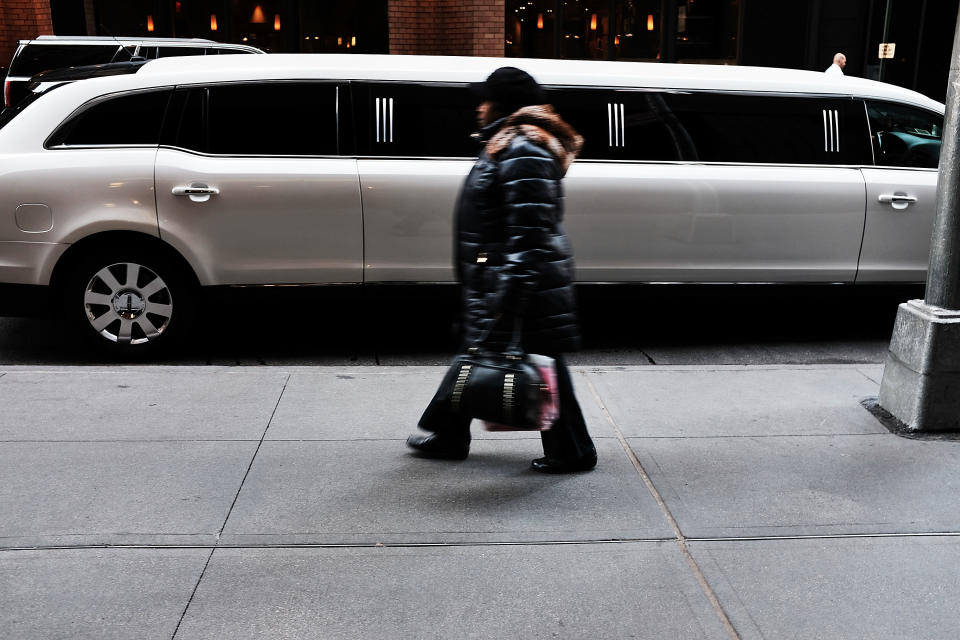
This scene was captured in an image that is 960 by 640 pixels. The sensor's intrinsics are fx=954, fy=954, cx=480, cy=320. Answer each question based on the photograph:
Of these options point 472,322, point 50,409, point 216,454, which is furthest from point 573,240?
point 50,409

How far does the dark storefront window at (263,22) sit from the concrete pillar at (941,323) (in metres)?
13.6

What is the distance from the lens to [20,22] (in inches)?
638

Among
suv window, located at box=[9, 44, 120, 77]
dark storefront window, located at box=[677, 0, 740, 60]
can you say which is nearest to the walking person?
suv window, located at box=[9, 44, 120, 77]

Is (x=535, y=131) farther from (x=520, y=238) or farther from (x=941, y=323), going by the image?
(x=941, y=323)

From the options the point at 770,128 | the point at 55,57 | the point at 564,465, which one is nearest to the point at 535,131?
the point at 564,465

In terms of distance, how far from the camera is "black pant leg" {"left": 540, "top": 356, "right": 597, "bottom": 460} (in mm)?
4155

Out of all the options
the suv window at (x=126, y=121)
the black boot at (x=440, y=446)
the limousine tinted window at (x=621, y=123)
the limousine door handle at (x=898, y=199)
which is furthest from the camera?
the limousine door handle at (x=898, y=199)

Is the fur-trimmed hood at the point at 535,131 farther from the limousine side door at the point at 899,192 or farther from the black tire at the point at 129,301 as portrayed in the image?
the limousine side door at the point at 899,192

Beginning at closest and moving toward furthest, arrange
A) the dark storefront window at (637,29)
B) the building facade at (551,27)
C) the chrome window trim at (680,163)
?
the chrome window trim at (680,163) → the building facade at (551,27) → the dark storefront window at (637,29)

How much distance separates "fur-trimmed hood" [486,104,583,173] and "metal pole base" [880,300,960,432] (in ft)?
7.05

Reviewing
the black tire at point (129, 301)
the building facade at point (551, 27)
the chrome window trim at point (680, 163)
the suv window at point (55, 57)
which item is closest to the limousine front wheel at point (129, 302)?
the black tire at point (129, 301)

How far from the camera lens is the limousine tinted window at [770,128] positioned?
618 cm

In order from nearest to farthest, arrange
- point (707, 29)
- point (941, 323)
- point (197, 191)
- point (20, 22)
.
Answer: point (941, 323), point (197, 191), point (20, 22), point (707, 29)

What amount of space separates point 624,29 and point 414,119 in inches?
484
